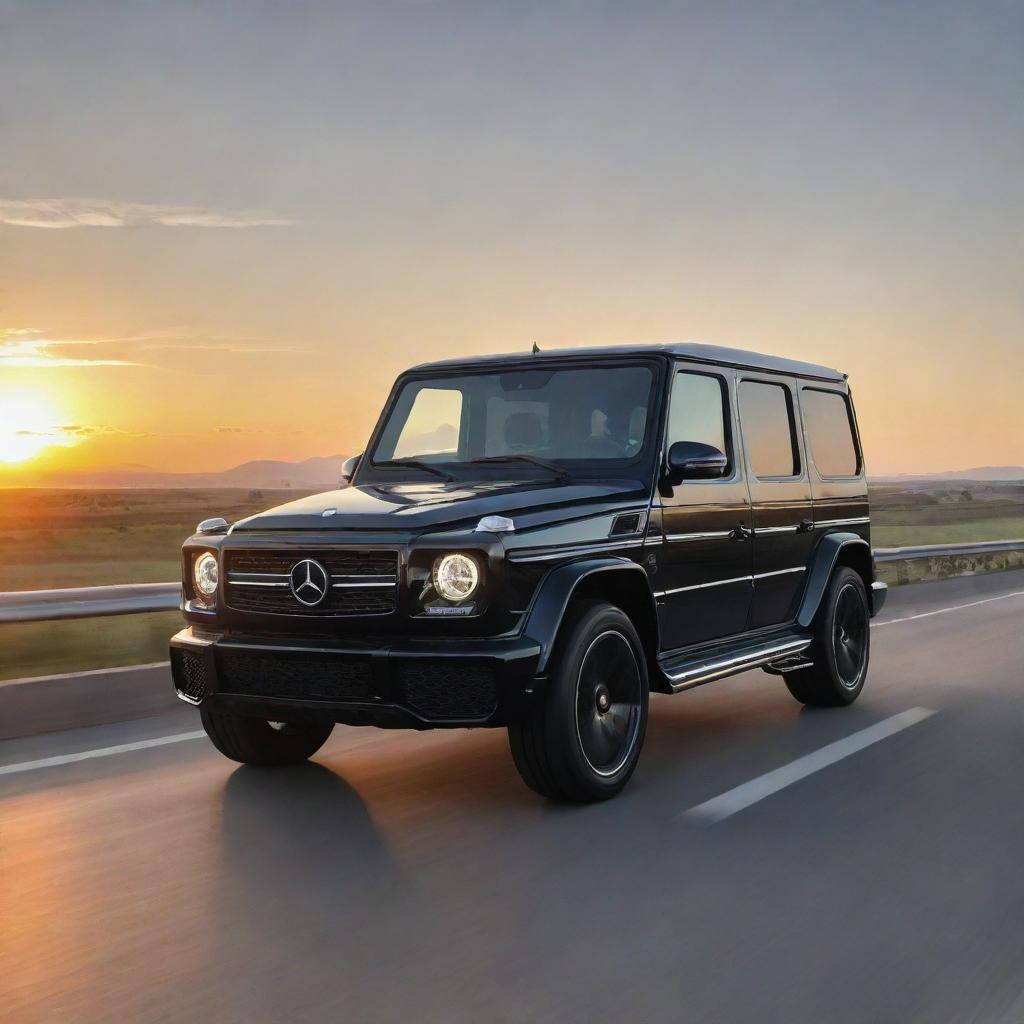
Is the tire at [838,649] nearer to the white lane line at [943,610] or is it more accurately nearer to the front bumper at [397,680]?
the front bumper at [397,680]

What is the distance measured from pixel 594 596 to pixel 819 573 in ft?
8.66

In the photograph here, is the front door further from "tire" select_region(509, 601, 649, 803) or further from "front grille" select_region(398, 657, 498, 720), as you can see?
"front grille" select_region(398, 657, 498, 720)

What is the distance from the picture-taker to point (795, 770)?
651 centimetres

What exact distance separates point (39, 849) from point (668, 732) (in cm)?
357

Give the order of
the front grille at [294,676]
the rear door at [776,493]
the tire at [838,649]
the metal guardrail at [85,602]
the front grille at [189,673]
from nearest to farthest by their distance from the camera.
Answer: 1. the front grille at [294,676]
2. the front grille at [189,673]
3. the rear door at [776,493]
4. the metal guardrail at [85,602]
5. the tire at [838,649]

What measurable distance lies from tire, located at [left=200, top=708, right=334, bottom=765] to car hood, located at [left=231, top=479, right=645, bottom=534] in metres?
1.00

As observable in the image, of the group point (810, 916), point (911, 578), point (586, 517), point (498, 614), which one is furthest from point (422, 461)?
point (911, 578)

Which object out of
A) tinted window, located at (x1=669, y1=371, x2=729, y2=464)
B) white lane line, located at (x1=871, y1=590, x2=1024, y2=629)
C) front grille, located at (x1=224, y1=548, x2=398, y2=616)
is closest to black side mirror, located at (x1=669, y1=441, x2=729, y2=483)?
tinted window, located at (x1=669, y1=371, x2=729, y2=464)

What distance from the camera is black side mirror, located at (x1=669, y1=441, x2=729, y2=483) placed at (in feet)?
21.2

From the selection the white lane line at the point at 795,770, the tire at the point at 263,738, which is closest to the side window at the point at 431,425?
the tire at the point at 263,738

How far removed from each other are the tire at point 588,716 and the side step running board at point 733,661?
335mm

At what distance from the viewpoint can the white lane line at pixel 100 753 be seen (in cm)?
679

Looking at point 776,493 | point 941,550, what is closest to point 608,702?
point 776,493

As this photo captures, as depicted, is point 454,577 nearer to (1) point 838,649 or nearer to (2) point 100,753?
(2) point 100,753
